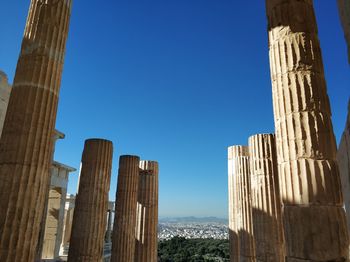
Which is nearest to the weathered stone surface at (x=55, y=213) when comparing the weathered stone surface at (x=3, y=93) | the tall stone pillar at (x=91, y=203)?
the weathered stone surface at (x=3, y=93)

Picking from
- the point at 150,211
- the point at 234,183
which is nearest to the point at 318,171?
the point at 234,183

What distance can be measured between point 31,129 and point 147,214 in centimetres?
1227

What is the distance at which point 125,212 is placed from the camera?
16.8 m

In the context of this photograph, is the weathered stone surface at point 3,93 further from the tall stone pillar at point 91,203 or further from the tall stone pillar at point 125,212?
the tall stone pillar at point 125,212

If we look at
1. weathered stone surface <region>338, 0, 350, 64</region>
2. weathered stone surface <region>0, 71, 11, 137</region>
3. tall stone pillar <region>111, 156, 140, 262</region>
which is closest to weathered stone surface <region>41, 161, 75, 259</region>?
tall stone pillar <region>111, 156, 140, 262</region>

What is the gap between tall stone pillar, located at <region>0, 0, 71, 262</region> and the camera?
729cm

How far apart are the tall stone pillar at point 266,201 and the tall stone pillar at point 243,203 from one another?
229 centimetres

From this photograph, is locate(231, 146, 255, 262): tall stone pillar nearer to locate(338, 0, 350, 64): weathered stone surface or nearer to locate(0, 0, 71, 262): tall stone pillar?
locate(0, 0, 71, 262): tall stone pillar

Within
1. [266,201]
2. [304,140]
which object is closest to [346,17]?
→ [304,140]

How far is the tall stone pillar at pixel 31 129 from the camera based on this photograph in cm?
729

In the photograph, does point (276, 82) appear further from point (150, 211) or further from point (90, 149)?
point (150, 211)

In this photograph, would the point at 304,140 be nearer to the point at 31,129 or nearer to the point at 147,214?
the point at 31,129

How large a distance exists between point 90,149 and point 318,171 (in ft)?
33.2

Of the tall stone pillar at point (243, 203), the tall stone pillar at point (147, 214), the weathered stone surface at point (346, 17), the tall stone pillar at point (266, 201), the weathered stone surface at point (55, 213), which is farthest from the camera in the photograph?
the weathered stone surface at point (55, 213)
